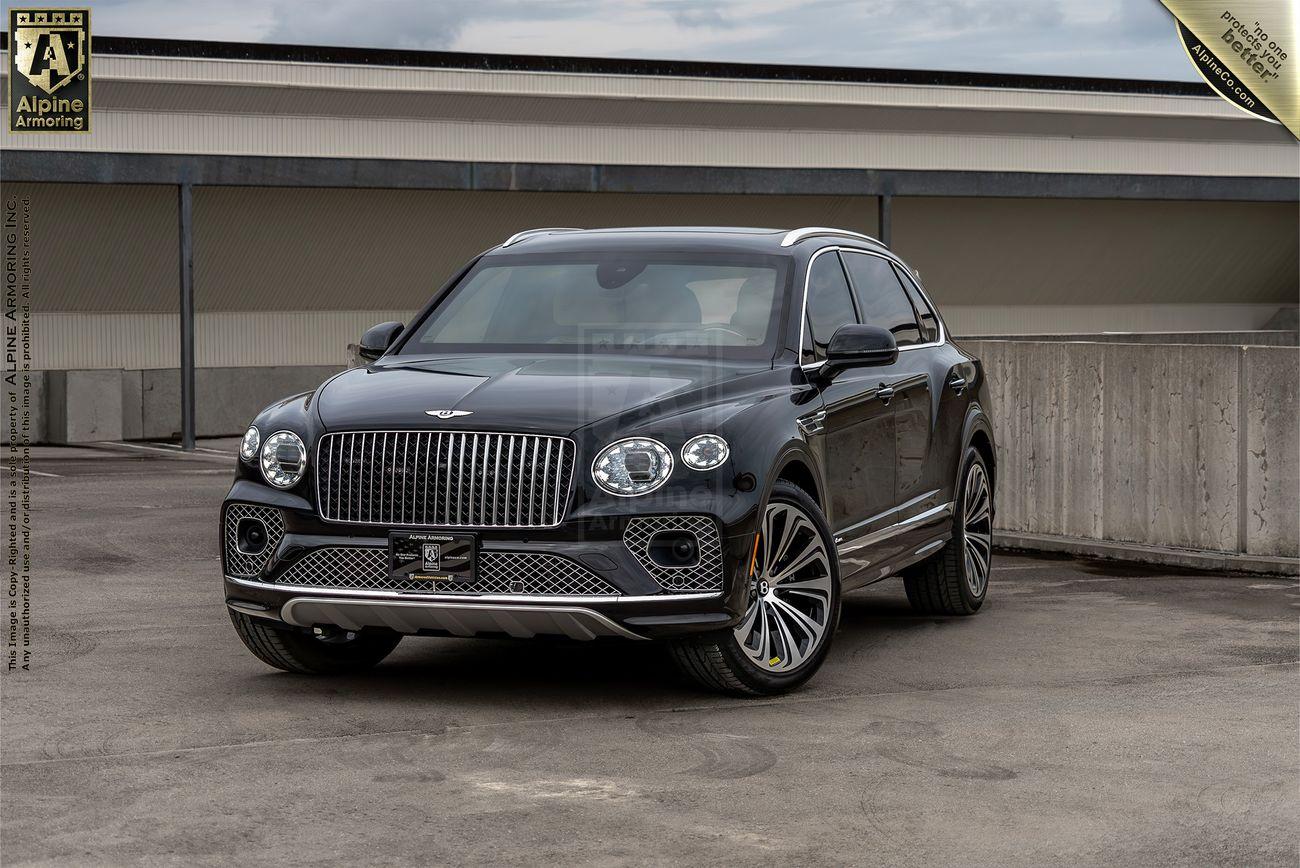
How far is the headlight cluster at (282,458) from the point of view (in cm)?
777

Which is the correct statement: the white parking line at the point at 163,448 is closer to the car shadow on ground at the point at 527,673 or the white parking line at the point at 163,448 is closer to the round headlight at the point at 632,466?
the car shadow on ground at the point at 527,673

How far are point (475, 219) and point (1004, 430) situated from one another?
60.1 feet

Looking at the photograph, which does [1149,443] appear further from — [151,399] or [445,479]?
[151,399]

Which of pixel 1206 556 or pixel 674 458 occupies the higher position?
pixel 674 458

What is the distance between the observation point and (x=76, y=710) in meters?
7.50

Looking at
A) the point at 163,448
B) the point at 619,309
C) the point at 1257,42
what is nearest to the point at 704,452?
Result: the point at 619,309

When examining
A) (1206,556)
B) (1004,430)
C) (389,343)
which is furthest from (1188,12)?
(1004,430)

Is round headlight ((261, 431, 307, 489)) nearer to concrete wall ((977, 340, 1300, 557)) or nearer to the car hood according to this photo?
the car hood

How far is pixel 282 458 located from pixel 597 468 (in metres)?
1.31

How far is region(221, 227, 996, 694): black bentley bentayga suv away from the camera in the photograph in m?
7.41

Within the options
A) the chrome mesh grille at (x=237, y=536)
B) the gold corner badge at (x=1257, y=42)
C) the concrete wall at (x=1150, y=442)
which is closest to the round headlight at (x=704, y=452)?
the chrome mesh grille at (x=237, y=536)

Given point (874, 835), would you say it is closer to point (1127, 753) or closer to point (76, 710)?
point (1127, 753)

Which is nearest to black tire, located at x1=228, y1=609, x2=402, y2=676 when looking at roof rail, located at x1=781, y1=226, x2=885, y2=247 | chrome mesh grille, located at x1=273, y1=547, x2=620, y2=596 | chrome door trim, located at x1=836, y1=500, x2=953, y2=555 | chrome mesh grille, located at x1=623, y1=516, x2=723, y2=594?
chrome mesh grille, located at x1=273, y1=547, x2=620, y2=596

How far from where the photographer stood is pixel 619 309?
29.0 feet
